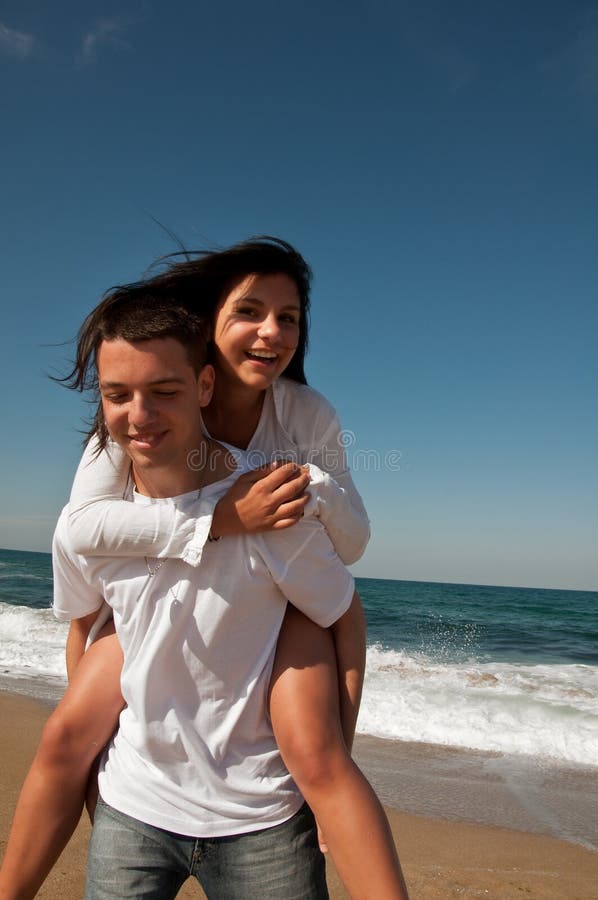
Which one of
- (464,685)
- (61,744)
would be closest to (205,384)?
(61,744)

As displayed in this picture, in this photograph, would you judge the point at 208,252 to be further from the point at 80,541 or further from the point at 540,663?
the point at 540,663

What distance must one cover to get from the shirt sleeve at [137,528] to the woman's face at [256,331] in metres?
0.51

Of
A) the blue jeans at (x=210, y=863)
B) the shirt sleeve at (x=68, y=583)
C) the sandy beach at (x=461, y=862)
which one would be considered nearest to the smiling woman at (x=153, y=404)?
the shirt sleeve at (x=68, y=583)

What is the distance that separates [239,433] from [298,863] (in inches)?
47.8

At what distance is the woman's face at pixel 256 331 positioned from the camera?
6.80 feet

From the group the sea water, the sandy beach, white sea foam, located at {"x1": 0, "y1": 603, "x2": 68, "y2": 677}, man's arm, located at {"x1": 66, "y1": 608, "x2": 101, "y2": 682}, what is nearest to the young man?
man's arm, located at {"x1": 66, "y1": 608, "x2": 101, "y2": 682}

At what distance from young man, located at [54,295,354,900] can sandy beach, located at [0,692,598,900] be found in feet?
6.33

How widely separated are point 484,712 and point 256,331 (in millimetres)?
6969

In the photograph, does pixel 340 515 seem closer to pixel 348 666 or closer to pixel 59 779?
pixel 348 666

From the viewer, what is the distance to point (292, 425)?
2182 mm

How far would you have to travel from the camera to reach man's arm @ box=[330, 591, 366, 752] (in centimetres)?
183

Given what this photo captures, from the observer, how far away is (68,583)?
186cm

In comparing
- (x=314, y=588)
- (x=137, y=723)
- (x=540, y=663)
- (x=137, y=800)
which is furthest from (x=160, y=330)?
(x=540, y=663)

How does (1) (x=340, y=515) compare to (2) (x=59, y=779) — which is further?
(1) (x=340, y=515)
